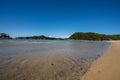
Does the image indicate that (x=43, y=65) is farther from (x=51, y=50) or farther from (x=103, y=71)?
(x=51, y=50)

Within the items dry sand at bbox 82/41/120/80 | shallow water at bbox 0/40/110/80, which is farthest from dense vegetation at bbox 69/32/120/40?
dry sand at bbox 82/41/120/80

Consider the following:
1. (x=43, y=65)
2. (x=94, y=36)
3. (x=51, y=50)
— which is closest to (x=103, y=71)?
(x=43, y=65)

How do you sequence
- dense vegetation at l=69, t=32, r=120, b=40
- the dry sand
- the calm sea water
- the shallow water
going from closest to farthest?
the dry sand → the shallow water → the calm sea water → dense vegetation at l=69, t=32, r=120, b=40

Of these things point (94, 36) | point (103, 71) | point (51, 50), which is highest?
point (94, 36)

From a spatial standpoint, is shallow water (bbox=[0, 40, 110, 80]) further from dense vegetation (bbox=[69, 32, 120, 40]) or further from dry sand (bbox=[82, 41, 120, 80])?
dense vegetation (bbox=[69, 32, 120, 40])

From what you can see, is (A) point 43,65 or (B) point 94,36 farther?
(B) point 94,36

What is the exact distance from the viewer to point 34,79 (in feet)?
14.0

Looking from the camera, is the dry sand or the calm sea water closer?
the dry sand

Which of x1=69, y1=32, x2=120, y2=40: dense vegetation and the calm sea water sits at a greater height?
x1=69, y1=32, x2=120, y2=40: dense vegetation

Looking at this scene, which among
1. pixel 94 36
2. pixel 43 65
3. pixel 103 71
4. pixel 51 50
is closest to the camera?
pixel 103 71

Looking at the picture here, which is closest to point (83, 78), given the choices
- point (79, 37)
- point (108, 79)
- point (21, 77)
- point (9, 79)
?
point (108, 79)

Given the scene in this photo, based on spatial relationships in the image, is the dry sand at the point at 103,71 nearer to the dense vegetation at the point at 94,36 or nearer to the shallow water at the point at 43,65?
the shallow water at the point at 43,65

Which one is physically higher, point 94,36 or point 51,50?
point 94,36

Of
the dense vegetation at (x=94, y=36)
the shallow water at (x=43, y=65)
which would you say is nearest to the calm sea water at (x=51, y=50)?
the shallow water at (x=43, y=65)
